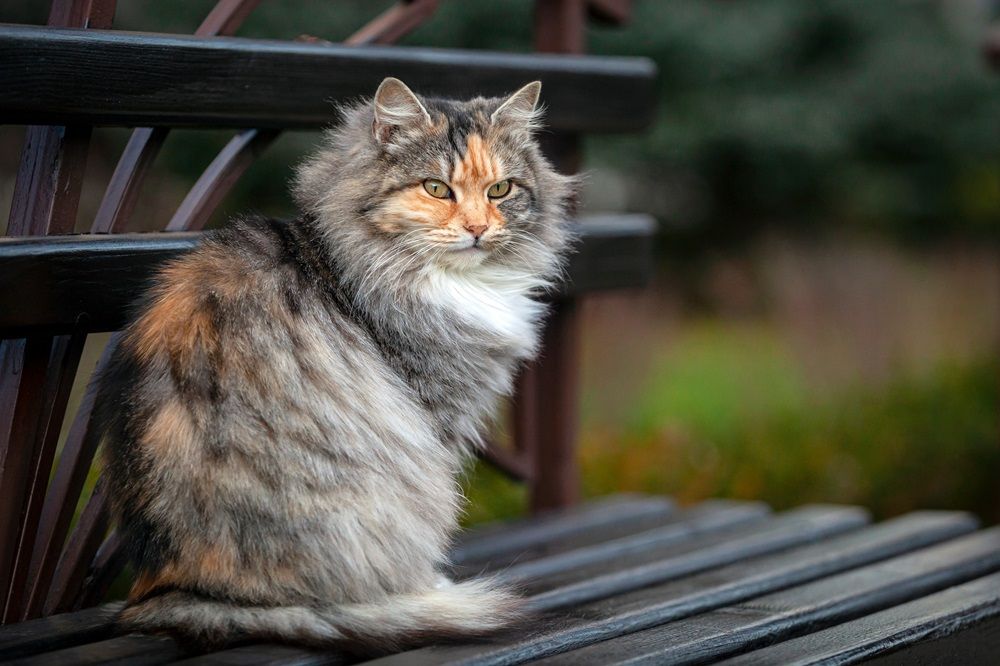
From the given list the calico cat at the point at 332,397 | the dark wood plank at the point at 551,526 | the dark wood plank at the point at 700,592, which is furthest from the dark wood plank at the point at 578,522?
the calico cat at the point at 332,397

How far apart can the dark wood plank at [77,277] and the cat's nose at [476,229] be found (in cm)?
59

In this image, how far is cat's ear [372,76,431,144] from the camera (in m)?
2.36

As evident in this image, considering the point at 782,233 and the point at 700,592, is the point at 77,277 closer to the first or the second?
the point at 700,592

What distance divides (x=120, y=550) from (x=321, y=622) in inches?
26.2

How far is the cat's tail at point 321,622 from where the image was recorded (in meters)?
2.03

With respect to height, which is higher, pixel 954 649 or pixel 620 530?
pixel 620 530

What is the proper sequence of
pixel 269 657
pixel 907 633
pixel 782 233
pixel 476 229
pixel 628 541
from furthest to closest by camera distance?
pixel 782 233 → pixel 628 541 → pixel 476 229 → pixel 907 633 → pixel 269 657

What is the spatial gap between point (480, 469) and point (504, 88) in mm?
1912

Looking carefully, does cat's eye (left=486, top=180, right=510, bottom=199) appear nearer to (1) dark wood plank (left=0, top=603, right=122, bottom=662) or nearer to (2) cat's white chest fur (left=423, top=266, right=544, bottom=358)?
(2) cat's white chest fur (left=423, top=266, right=544, bottom=358)

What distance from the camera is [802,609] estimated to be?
2365mm

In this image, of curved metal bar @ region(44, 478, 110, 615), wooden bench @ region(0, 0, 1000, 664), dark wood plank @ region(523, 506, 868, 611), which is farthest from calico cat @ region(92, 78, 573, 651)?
curved metal bar @ region(44, 478, 110, 615)

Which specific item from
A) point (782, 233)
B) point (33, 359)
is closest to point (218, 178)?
point (33, 359)

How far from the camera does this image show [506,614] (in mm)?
2168

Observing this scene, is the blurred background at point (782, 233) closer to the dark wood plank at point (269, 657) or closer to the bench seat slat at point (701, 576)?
the bench seat slat at point (701, 576)
